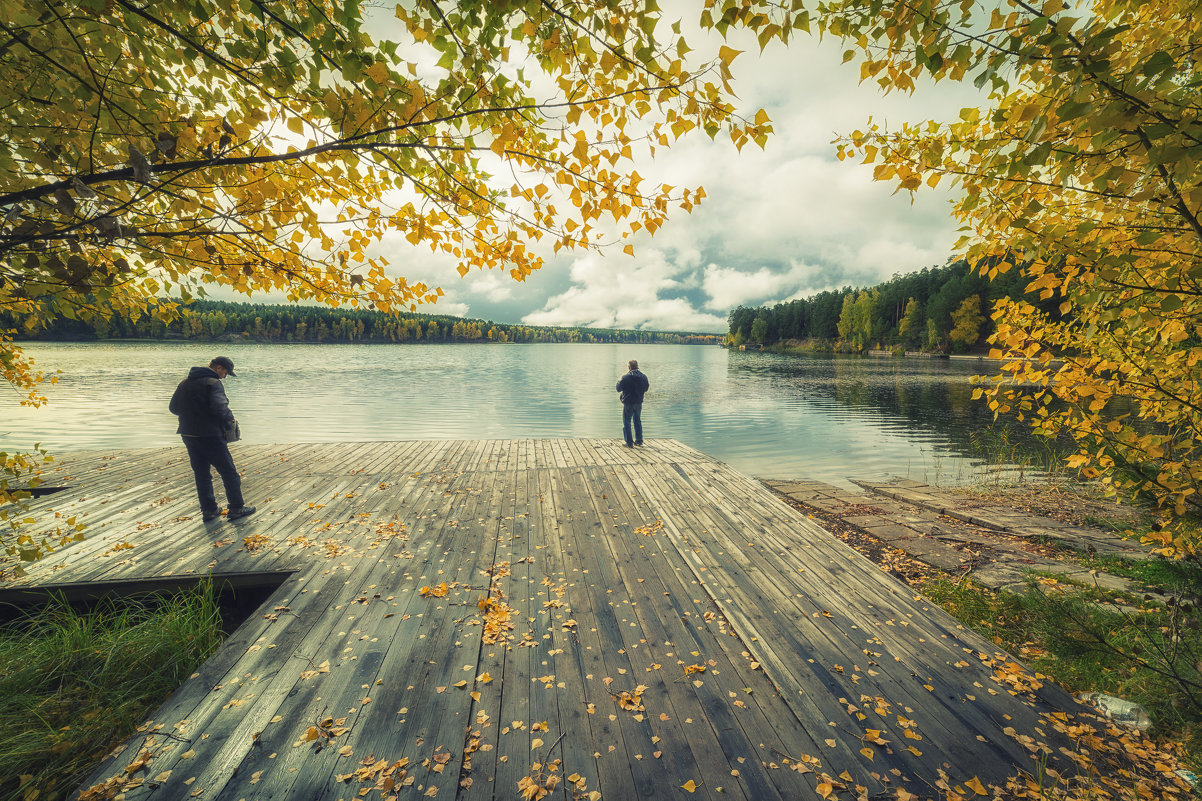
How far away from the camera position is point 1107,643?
2436 mm

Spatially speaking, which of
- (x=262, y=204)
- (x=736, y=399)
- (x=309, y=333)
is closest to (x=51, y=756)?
(x=262, y=204)

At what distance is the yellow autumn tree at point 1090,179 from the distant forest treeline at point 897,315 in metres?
56.1

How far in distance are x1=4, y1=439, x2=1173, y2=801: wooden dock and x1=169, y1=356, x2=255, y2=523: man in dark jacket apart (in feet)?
1.44

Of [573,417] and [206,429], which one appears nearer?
[206,429]

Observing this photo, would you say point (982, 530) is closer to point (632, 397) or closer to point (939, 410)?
point (632, 397)

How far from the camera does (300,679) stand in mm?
2941

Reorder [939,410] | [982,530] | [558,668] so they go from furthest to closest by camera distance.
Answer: [939,410], [982,530], [558,668]

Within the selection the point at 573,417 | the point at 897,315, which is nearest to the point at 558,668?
the point at 573,417

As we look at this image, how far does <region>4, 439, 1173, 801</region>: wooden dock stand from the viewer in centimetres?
232

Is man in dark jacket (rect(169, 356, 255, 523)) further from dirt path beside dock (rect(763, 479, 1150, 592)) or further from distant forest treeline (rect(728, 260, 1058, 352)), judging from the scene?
distant forest treeline (rect(728, 260, 1058, 352))

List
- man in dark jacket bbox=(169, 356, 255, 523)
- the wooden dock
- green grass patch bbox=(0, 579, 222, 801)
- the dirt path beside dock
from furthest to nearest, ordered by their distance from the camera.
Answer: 1. man in dark jacket bbox=(169, 356, 255, 523)
2. the dirt path beside dock
3. green grass patch bbox=(0, 579, 222, 801)
4. the wooden dock

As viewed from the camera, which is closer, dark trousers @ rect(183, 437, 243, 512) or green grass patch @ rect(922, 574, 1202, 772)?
green grass patch @ rect(922, 574, 1202, 772)

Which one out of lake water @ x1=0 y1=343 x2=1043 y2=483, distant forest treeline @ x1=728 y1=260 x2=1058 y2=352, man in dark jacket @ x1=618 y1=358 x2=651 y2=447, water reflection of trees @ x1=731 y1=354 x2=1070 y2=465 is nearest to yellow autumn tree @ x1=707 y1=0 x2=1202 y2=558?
water reflection of trees @ x1=731 y1=354 x2=1070 y2=465

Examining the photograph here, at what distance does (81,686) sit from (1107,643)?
6596mm
